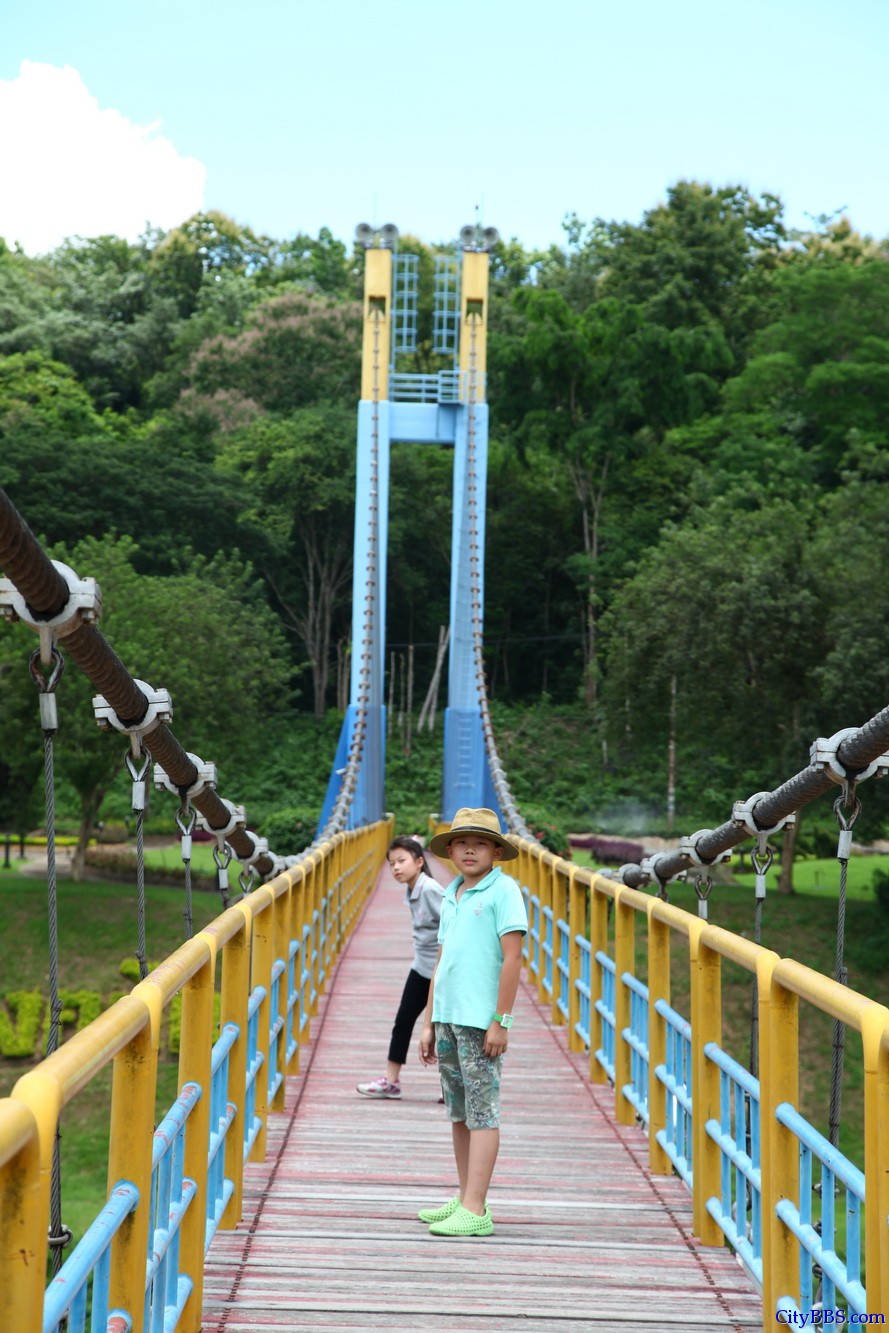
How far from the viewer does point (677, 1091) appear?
4.80 metres

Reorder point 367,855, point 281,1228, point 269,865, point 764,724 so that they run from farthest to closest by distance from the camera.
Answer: point 764,724
point 367,855
point 269,865
point 281,1228

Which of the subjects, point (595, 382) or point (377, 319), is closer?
point (377, 319)

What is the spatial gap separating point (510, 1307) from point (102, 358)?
173 feet

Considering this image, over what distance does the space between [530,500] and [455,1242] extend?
148 ft

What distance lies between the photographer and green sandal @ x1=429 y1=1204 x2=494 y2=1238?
4391mm

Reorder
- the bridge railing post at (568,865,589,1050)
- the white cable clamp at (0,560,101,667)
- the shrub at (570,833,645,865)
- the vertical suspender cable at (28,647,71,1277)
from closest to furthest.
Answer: the vertical suspender cable at (28,647,71,1277) < the white cable clamp at (0,560,101,667) < the bridge railing post at (568,865,589,1050) < the shrub at (570,833,645,865)

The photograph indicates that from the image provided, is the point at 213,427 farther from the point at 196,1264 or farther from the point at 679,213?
the point at 196,1264

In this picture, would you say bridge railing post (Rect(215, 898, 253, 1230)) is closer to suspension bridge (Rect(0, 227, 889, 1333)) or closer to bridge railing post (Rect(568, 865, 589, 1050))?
suspension bridge (Rect(0, 227, 889, 1333))

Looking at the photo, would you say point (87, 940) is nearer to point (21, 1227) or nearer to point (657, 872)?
point (657, 872)

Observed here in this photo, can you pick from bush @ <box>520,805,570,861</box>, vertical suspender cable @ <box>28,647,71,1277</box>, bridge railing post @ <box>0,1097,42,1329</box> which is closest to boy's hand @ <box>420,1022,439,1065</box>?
vertical suspender cable @ <box>28,647,71,1277</box>

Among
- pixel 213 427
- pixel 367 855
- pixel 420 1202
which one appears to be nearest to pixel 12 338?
pixel 213 427

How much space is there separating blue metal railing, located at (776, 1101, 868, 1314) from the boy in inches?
47.5

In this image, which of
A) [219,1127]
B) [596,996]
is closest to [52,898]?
[219,1127]

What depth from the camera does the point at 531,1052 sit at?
26.0 feet
